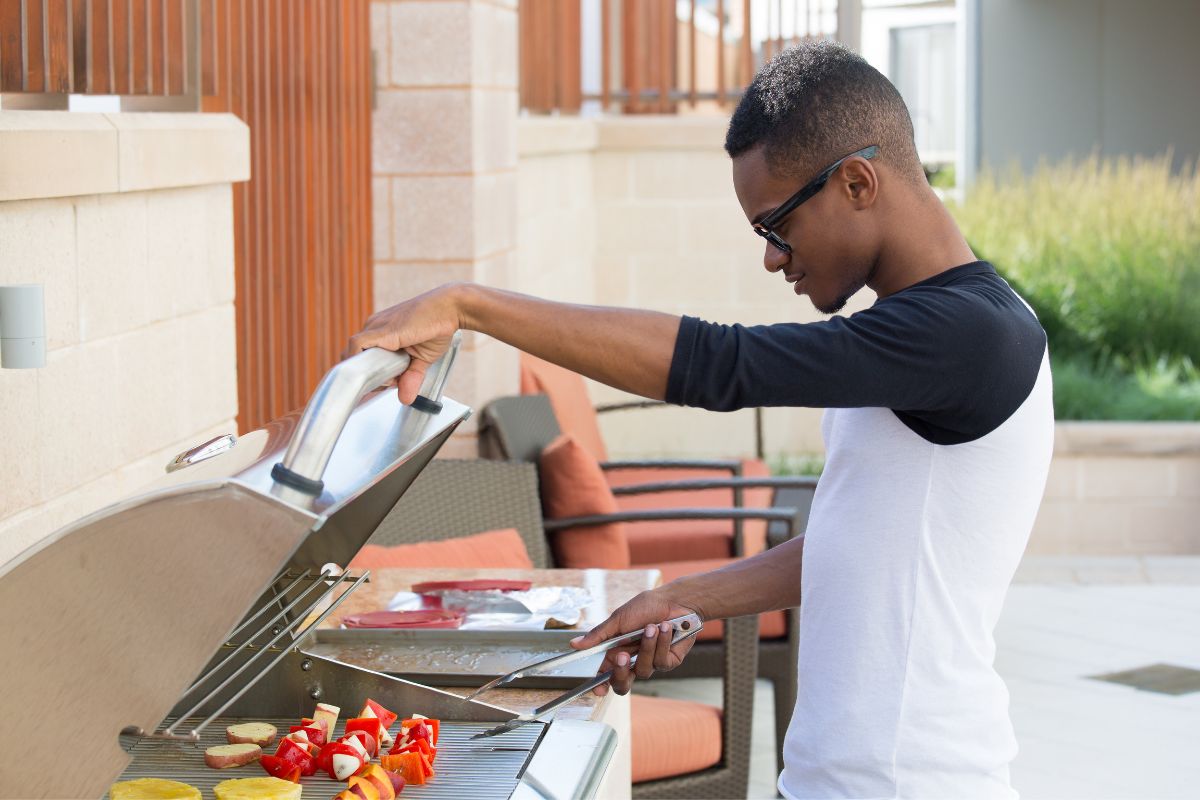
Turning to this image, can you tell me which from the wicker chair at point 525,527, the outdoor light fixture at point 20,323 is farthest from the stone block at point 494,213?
the outdoor light fixture at point 20,323

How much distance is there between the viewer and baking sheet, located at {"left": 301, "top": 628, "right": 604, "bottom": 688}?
2047mm

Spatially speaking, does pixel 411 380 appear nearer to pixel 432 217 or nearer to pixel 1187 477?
pixel 432 217

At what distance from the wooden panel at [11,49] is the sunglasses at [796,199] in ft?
3.77

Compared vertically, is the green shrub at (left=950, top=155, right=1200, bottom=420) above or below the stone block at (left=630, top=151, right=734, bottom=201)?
below

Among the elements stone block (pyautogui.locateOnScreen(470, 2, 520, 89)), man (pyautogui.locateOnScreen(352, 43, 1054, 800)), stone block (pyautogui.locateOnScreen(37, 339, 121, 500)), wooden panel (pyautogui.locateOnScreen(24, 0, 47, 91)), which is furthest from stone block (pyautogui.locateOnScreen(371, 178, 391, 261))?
man (pyautogui.locateOnScreen(352, 43, 1054, 800))

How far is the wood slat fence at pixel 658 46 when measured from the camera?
24.9 ft

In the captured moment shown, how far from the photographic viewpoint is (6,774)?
1343 mm

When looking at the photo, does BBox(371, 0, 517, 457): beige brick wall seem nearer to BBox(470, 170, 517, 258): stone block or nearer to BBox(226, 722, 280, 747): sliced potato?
BBox(470, 170, 517, 258): stone block

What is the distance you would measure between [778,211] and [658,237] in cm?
636

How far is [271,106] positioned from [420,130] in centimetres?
120

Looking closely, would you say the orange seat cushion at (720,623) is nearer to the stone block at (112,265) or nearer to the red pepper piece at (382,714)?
the stone block at (112,265)

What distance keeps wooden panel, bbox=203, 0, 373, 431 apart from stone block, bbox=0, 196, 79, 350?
916 millimetres

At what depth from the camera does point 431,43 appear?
188 inches

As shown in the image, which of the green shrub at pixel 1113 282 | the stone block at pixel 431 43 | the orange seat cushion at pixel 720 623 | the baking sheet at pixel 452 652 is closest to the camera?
the baking sheet at pixel 452 652
